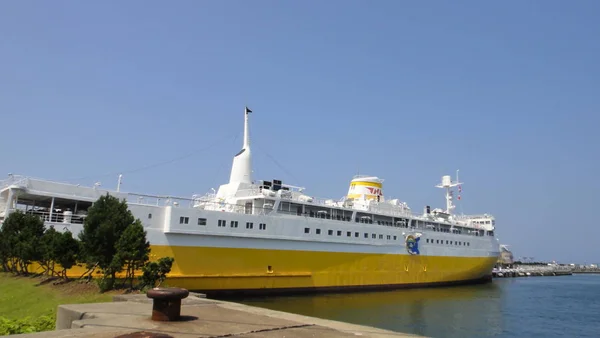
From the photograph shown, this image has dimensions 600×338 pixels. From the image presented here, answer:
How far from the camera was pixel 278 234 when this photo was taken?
26.8 m

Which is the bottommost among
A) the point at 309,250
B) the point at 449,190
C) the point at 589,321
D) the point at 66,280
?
the point at 589,321

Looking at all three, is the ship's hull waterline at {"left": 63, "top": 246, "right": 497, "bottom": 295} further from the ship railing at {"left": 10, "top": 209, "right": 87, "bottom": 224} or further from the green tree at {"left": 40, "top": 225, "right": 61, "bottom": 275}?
the ship railing at {"left": 10, "top": 209, "right": 87, "bottom": 224}

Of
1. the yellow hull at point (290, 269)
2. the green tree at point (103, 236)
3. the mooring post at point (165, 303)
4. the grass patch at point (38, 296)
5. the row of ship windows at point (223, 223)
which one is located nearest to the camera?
the mooring post at point (165, 303)

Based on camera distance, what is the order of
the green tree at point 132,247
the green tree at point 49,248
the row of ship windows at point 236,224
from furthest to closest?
the row of ship windows at point 236,224 < the green tree at point 49,248 < the green tree at point 132,247

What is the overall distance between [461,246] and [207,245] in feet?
93.1

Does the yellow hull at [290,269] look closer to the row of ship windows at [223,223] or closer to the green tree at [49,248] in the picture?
the row of ship windows at [223,223]

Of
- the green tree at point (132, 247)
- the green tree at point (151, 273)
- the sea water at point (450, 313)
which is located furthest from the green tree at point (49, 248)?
the sea water at point (450, 313)

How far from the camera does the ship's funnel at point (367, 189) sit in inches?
1518

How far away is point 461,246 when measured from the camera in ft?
138

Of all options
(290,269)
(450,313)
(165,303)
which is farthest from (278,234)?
(165,303)

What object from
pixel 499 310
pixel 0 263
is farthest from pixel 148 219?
pixel 499 310

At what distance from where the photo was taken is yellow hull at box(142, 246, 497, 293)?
2317 centimetres

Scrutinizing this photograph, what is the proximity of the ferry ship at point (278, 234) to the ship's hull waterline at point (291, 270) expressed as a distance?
59mm

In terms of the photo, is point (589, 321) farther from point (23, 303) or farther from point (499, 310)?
A: point (23, 303)
